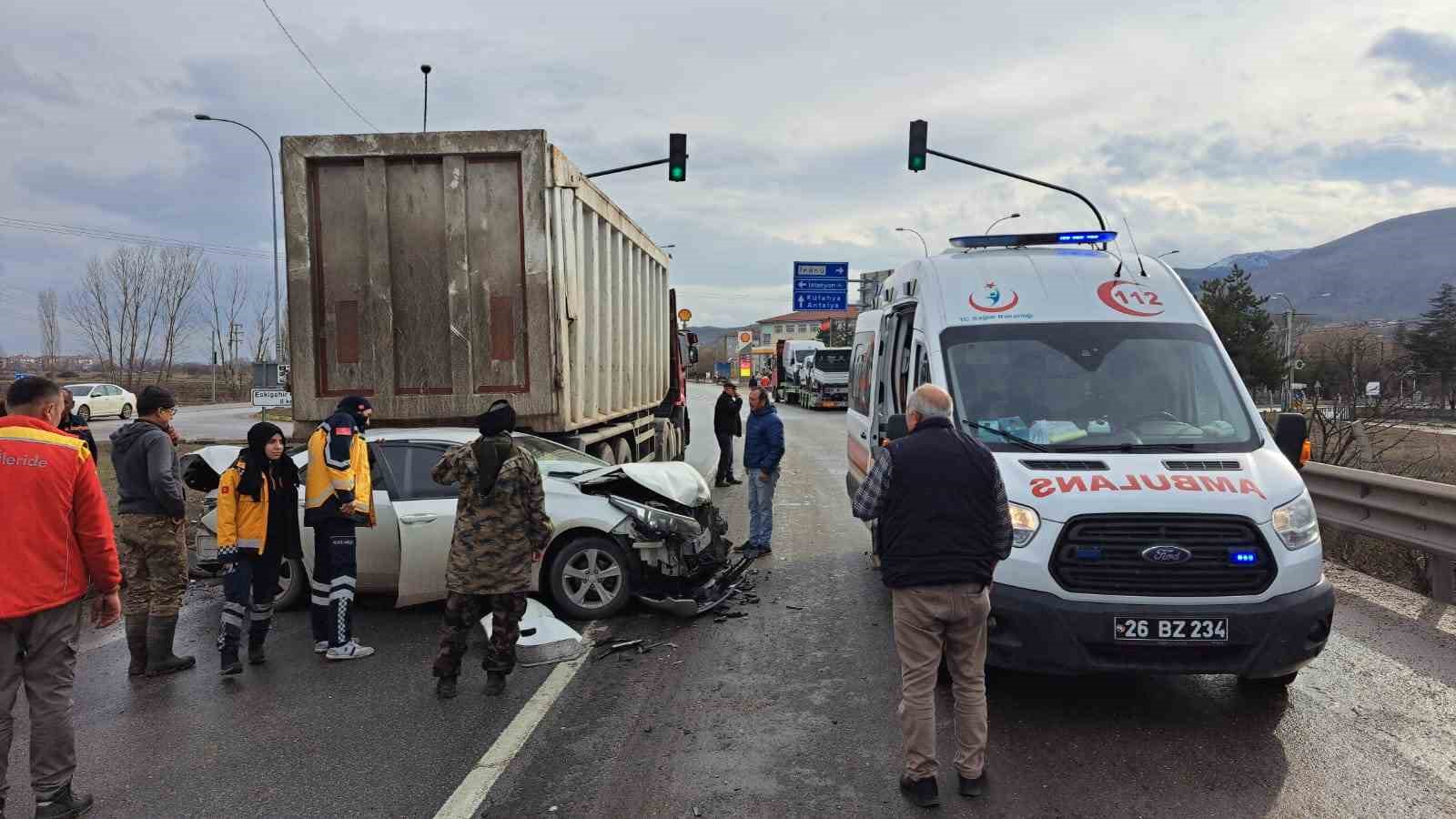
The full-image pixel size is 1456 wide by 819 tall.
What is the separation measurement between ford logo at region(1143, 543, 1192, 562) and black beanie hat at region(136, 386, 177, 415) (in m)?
5.37

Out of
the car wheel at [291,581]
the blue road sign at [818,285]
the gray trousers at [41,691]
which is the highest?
the blue road sign at [818,285]

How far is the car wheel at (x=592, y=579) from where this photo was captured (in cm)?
657

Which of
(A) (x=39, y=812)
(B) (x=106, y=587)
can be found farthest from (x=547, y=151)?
(A) (x=39, y=812)

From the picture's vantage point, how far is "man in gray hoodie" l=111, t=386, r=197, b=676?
5.42 meters

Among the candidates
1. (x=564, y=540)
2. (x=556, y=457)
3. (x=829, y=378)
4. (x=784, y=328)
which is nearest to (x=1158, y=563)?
(x=564, y=540)

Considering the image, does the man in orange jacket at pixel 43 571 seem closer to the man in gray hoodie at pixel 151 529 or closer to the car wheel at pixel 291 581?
the man in gray hoodie at pixel 151 529

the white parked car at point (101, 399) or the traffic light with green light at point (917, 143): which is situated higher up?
the traffic light with green light at point (917, 143)

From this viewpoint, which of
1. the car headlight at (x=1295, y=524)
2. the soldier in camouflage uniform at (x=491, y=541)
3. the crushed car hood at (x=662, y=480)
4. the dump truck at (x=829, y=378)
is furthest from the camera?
the dump truck at (x=829, y=378)

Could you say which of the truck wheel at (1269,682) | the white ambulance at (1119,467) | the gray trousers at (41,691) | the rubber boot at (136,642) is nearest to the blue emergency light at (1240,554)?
the white ambulance at (1119,467)

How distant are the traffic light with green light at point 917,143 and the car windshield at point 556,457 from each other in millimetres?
14064

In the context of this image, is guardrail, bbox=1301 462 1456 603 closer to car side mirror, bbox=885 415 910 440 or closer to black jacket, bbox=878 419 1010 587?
car side mirror, bbox=885 415 910 440

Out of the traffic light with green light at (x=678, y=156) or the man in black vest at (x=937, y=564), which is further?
the traffic light with green light at (x=678, y=156)

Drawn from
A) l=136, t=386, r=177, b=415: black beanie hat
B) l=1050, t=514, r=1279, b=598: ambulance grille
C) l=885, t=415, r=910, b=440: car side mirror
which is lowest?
l=1050, t=514, r=1279, b=598: ambulance grille

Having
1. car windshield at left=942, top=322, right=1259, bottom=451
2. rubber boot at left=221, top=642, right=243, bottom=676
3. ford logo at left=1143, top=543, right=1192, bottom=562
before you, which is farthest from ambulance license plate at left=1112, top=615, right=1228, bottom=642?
rubber boot at left=221, top=642, right=243, bottom=676
